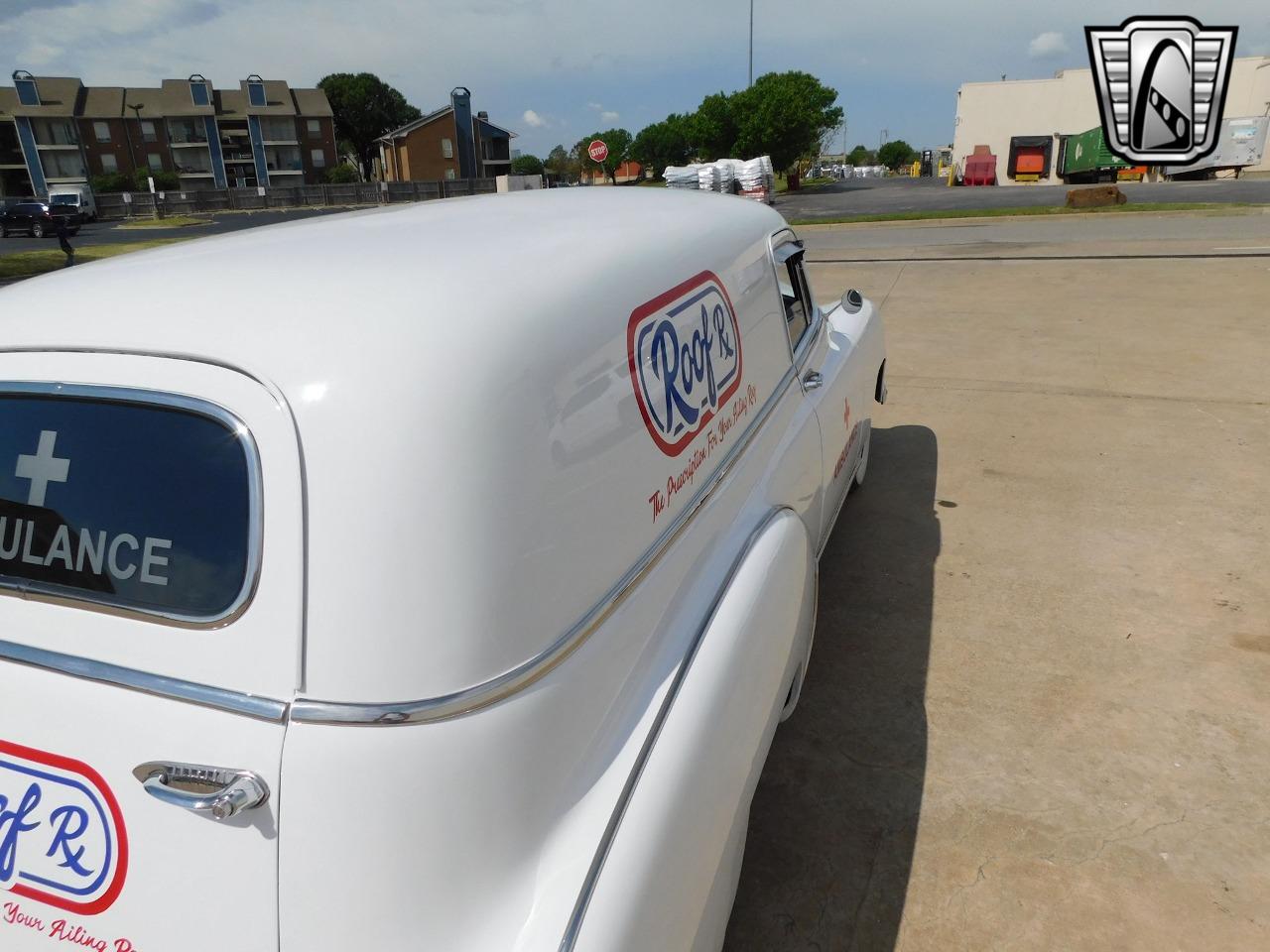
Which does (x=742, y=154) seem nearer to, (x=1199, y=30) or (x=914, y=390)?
(x=1199, y=30)

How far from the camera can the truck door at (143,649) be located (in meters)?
1.14

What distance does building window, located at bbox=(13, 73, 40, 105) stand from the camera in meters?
55.5

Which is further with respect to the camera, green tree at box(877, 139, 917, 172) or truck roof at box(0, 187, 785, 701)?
green tree at box(877, 139, 917, 172)

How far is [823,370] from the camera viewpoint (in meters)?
3.18

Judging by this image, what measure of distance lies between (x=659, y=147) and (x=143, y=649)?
82821 millimetres

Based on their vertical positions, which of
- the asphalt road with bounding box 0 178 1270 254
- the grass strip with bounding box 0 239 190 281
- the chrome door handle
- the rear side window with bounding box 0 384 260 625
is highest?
the asphalt road with bounding box 0 178 1270 254

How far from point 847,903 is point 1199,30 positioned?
44.7ft

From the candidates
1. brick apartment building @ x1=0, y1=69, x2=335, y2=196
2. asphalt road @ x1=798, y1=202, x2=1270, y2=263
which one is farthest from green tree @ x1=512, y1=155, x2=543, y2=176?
asphalt road @ x1=798, y1=202, x2=1270, y2=263

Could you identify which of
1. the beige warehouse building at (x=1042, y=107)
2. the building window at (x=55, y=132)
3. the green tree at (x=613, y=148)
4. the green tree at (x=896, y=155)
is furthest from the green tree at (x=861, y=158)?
the building window at (x=55, y=132)

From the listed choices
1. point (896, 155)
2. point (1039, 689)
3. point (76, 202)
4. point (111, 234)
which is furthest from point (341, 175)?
point (896, 155)

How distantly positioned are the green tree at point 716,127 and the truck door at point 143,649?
48694 millimetres

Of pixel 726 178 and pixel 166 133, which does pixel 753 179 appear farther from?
pixel 166 133

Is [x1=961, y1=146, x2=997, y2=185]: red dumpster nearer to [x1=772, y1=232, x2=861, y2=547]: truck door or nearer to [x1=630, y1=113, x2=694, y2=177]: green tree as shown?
[x1=630, y1=113, x2=694, y2=177]: green tree

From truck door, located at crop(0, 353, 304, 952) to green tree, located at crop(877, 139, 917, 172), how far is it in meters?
125
